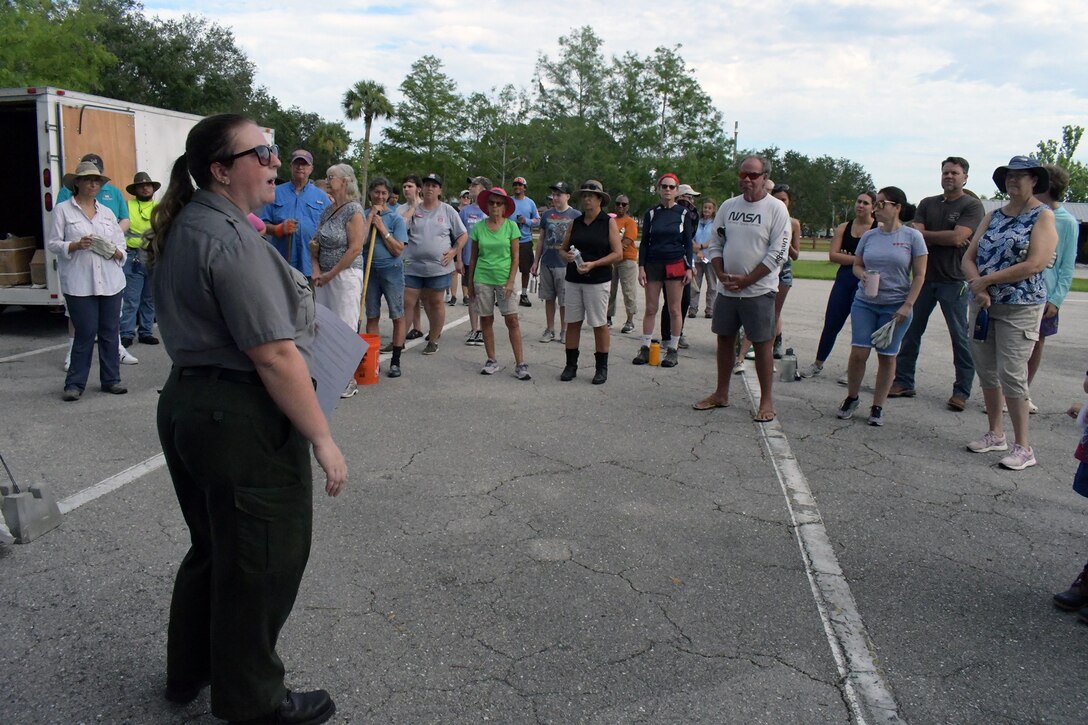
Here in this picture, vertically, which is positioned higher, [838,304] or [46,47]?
[46,47]

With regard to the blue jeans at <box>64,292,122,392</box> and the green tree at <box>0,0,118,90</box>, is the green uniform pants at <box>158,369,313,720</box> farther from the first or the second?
the green tree at <box>0,0,118,90</box>

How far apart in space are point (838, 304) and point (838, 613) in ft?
18.1

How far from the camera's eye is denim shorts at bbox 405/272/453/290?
8.58 m

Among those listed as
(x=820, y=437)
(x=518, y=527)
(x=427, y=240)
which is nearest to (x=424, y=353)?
(x=427, y=240)

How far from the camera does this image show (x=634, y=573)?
377cm

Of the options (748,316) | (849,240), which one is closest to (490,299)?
(748,316)

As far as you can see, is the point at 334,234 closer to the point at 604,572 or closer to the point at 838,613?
the point at 604,572

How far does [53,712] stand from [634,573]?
2.30m

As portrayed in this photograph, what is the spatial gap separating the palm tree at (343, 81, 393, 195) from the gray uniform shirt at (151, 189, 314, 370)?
62933 mm

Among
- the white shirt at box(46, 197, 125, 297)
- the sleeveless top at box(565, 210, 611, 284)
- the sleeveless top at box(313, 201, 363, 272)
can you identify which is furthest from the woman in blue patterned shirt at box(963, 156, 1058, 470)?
the white shirt at box(46, 197, 125, 297)

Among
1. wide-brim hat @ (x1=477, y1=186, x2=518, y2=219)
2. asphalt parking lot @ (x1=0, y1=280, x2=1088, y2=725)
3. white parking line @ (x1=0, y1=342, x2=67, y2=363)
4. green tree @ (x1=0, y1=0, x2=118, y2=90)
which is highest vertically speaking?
green tree @ (x1=0, y1=0, x2=118, y2=90)

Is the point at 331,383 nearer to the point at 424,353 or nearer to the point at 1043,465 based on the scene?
the point at 1043,465

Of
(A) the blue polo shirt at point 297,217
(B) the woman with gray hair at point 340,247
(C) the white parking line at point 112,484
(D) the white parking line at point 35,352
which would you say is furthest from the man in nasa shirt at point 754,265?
(D) the white parking line at point 35,352

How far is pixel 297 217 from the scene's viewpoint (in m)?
7.34
